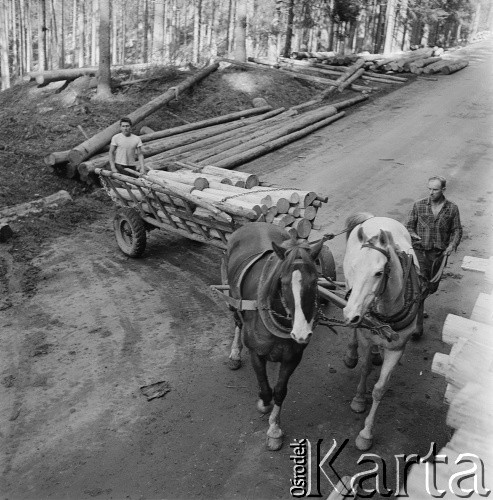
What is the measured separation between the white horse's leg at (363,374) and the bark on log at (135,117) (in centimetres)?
976

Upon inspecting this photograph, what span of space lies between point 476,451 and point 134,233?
6.92 meters

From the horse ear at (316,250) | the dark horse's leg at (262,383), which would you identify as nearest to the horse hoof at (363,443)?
the dark horse's leg at (262,383)

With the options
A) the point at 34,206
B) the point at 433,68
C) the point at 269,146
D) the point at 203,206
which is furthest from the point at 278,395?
the point at 433,68

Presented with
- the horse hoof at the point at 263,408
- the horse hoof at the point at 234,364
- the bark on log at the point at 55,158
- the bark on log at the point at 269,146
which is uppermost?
the bark on log at the point at 269,146

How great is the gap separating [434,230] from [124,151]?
18.0ft

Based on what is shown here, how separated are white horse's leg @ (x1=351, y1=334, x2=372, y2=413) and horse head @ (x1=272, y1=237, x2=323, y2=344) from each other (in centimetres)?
111

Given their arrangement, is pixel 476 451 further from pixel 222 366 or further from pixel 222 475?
pixel 222 366

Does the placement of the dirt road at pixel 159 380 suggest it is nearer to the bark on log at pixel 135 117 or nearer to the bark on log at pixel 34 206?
the bark on log at pixel 34 206

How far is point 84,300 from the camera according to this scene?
7.95 meters

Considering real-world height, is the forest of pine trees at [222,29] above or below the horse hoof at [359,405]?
above

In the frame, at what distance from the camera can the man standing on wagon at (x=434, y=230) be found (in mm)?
6270

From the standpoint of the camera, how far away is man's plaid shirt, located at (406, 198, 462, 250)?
6.29m

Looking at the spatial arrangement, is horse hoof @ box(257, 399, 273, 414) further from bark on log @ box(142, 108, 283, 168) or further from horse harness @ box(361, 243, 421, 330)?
bark on log @ box(142, 108, 283, 168)

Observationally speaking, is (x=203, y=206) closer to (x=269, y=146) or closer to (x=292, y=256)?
(x=292, y=256)
